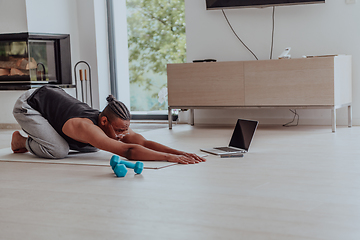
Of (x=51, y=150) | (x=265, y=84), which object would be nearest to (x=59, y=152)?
(x=51, y=150)

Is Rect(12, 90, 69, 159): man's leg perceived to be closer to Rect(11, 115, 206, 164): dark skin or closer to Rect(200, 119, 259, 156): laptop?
Rect(11, 115, 206, 164): dark skin

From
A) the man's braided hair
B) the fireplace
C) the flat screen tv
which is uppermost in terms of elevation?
the flat screen tv

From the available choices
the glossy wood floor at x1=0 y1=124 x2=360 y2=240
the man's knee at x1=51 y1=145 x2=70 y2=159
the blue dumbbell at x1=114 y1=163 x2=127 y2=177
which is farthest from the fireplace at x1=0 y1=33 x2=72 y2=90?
the blue dumbbell at x1=114 y1=163 x2=127 y2=177

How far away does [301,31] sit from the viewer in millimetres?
4754

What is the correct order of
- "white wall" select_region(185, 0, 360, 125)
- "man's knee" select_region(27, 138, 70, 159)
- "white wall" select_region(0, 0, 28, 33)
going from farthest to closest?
"white wall" select_region(0, 0, 28, 33) → "white wall" select_region(185, 0, 360, 125) → "man's knee" select_region(27, 138, 70, 159)

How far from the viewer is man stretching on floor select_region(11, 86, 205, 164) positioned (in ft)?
8.51

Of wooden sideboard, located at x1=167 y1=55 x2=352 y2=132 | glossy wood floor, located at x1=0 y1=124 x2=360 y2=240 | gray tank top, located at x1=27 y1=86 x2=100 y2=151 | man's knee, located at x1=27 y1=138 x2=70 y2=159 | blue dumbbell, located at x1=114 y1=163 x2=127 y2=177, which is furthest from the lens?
wooden sideboard, located at x1=167 y1=55 x2=352 y2=132

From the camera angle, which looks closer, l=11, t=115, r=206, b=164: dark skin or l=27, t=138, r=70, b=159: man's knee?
l=11, t=115, r=206, b=164: dark skin

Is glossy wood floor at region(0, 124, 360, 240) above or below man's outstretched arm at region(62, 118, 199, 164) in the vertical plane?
below

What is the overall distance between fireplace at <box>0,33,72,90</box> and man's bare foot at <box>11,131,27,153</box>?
2.24m

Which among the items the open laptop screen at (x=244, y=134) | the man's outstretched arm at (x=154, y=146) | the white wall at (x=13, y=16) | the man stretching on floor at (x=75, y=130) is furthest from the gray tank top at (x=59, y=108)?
the white wall at (x=13, y=16)

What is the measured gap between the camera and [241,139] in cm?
309

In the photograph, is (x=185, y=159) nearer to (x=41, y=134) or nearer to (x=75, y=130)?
(x=75, y=130)

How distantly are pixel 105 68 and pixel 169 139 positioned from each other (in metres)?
2.55
